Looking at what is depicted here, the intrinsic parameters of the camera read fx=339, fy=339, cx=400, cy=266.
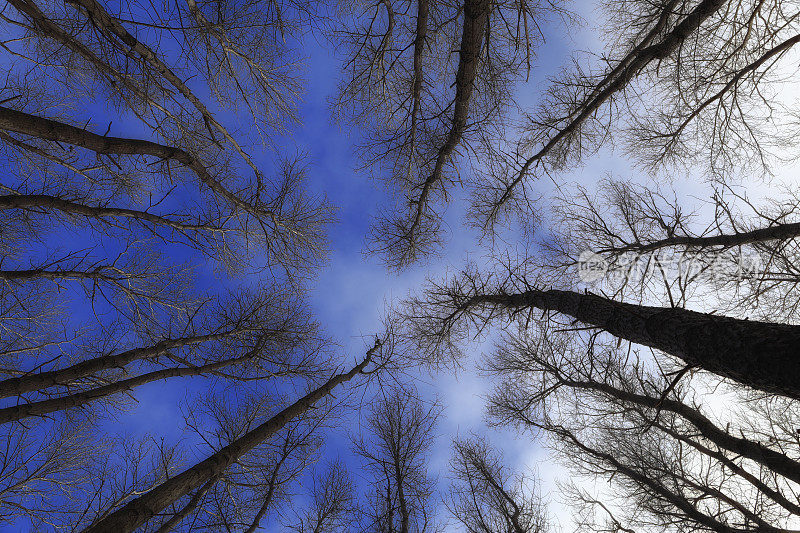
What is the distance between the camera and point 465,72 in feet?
16.9

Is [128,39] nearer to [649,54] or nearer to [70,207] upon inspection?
[70,207]

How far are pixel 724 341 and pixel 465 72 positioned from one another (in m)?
4.59

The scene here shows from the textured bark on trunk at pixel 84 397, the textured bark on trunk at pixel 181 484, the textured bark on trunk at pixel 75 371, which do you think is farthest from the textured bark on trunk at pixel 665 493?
the textured bark on trunk at pixel 75 371

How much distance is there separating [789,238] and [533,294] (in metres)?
3.91

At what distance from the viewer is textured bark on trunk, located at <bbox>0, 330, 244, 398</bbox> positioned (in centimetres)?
429

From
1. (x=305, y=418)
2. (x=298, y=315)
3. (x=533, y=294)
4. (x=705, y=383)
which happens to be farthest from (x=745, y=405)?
(x=298, y=315)

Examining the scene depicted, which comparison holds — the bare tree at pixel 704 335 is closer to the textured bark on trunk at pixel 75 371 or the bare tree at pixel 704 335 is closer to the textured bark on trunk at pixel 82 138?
the textured bark on trunk at pixel 82 138

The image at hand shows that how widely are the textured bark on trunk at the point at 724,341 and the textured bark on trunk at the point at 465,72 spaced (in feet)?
12.8

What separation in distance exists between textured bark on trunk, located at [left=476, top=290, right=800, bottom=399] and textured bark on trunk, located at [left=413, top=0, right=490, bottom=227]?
390 centimetres

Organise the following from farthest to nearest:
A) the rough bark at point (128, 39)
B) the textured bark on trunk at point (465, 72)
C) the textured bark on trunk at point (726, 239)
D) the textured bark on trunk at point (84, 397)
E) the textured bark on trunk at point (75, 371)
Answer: the textured bark on trunk at point (726, 239) → the textured bark on trunk at point (465, 72) → the textured bark on trunk at point (75, 371) → the textured bark on trunk at point (84, 397) → the rough bark at point (128, 39)

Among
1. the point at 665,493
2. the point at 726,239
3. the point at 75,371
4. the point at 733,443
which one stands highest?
the point at 75,371

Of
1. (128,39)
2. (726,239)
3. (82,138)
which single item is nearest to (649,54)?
(726,239)

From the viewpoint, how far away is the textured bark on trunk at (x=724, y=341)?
2.17 meters

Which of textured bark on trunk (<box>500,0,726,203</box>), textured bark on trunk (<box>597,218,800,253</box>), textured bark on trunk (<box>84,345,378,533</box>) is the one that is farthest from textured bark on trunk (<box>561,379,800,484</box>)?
textured bark on trunk (<box>84,345,378,533</box>)
